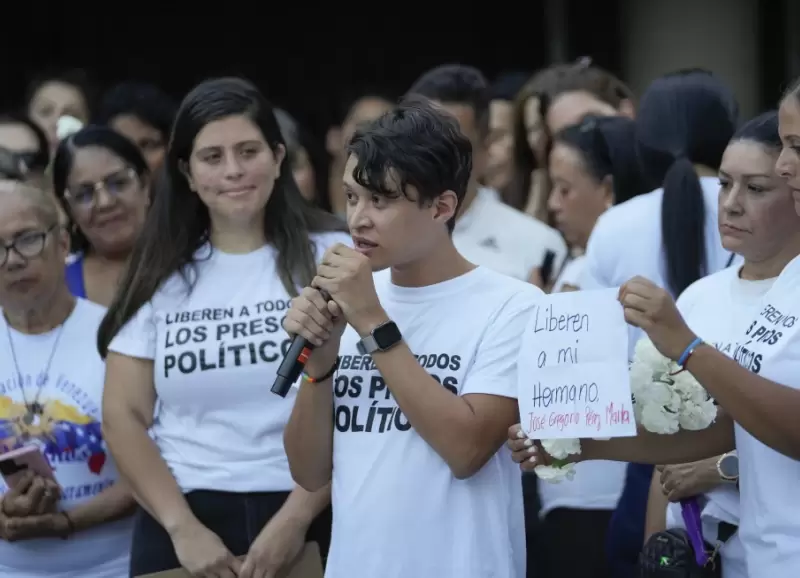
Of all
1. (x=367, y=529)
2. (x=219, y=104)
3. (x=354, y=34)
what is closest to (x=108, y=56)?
(x=354, y=34)

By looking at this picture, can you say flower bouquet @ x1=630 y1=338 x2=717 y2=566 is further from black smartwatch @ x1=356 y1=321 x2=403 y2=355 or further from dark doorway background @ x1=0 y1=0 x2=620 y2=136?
dark doorway background @ x1=0 y1=0 x2=620 y2=136

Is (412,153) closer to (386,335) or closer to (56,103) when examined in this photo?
(386,335)

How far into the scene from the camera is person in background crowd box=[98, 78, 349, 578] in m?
3.15

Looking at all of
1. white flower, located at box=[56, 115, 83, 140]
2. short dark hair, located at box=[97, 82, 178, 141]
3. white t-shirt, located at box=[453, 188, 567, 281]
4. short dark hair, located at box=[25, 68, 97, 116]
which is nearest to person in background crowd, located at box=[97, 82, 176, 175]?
short dark hair, located at box=[97, 82, 178, 141]

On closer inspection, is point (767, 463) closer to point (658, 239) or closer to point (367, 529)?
point (367, 529)

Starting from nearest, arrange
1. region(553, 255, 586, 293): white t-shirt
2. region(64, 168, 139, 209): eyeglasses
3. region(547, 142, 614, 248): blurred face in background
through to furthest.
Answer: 1. region(553, 255, 586, 293): white t-shirt
2. region(64, 168, 139, 209): eyeglasses
3. region(547, 142, 614, 248): blurred face in background

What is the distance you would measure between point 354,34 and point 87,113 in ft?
9.02

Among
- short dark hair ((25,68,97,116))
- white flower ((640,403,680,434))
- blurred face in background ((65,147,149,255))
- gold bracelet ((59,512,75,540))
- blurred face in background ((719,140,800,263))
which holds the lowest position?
gold bracelet ((59,512,75,540))

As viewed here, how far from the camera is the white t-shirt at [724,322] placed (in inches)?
108

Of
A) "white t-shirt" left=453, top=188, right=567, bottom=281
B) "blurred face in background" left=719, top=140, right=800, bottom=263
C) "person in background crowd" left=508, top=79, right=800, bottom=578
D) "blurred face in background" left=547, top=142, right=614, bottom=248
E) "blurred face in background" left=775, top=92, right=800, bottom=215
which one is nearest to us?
"person in background crowd" left=508, top=79, right=800, bottom=578

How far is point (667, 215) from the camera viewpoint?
341cm

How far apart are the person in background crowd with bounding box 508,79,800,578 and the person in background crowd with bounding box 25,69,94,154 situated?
3595mm

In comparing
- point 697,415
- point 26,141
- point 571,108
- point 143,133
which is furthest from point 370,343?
point 143,133

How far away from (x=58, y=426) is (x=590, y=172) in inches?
69.8
